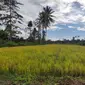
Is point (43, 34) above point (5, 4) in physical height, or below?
below

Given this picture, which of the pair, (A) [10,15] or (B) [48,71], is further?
(A) [10,15]

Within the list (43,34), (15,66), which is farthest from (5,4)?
(15,66)

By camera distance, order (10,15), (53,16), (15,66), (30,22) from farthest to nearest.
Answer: (30,22), (53,16), (10,15), (15,66)

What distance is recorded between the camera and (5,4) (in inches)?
1622

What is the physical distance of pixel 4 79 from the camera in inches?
251

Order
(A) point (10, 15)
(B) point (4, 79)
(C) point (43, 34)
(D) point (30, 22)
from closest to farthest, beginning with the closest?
1. (B) point (4, 79)
2. (A) point (10, 15)
3. (C) point (43, 34)
4. (D) point (30, 22)

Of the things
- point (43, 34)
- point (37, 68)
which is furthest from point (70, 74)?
point (43, 34)

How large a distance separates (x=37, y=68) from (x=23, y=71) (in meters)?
0.54

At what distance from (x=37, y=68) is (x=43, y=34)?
48009mm

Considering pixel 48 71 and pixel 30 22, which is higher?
pixel 30 22

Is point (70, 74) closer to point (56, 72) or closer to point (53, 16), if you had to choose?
point (56, 72)

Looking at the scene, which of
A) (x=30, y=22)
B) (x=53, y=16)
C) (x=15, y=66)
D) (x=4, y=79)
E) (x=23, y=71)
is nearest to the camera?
(x=4, y=79)

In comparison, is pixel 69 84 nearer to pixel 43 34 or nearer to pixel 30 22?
pixel 43 34

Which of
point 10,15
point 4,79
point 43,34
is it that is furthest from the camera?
point 43,34
